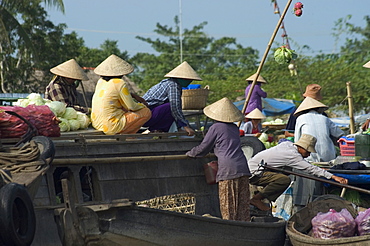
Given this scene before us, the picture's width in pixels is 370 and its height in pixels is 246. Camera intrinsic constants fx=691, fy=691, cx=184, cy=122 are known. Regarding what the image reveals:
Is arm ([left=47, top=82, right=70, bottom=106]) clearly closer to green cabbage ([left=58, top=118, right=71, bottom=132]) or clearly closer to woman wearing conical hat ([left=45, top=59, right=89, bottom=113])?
woman wearing conical hat ([left=45, top=59, right=89, bottom=113])

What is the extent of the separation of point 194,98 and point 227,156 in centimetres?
132

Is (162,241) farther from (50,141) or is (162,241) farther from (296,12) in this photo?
(296,12)

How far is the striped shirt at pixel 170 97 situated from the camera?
7648 millimetres

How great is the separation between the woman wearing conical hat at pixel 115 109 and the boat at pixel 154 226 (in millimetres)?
878

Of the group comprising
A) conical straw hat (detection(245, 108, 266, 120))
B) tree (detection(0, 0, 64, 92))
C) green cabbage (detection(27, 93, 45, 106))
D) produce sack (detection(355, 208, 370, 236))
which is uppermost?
tree (detection(0, 0, 64, 92))

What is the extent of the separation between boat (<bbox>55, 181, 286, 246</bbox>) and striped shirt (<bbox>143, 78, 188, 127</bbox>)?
941 mm

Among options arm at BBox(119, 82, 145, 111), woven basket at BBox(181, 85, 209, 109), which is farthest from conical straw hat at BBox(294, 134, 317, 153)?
arm at BBox(119, 82, 145, 111)

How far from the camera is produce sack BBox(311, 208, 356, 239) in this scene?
657cm

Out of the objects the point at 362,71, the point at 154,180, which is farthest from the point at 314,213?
the point at 362,71

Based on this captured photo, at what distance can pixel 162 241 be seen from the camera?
6.05 metres

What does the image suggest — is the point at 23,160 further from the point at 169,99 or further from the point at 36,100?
the point at 169,99

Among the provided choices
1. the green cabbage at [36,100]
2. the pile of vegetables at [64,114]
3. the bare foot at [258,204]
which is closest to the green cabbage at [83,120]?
the pile of vegetables at [64,114]

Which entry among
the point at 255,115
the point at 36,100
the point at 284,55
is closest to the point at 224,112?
the point at 36,100

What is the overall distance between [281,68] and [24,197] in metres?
24.5
